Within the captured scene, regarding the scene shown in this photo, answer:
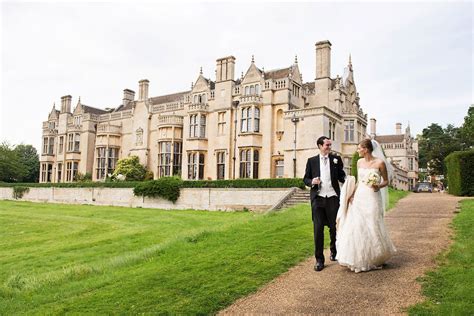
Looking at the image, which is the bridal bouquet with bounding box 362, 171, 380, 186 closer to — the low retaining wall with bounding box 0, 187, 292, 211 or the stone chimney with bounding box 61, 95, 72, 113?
the low retaining wall with bounding box 0, 187, 292, 211

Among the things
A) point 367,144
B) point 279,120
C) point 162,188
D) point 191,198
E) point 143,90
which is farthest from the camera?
point 143,90

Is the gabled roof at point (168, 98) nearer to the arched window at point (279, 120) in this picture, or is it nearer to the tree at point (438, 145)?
the arched window at point (279, 120)

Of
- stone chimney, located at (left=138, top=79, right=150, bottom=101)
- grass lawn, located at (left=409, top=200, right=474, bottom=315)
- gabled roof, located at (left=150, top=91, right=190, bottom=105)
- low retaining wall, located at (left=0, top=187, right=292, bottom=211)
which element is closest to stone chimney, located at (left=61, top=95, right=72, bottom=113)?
gabled roof, located at (left=150, top=91, right=190, bottom=105)

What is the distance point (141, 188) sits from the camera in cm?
3189

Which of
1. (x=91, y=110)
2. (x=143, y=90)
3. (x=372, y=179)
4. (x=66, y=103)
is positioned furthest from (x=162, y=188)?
(x=66, y=103)

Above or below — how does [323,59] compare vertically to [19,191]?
above

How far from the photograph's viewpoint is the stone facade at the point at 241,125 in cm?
3189

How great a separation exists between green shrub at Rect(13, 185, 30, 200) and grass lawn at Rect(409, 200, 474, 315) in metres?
44.4

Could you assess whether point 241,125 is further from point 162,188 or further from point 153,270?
point 153,270

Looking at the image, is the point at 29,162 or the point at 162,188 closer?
the point at 162,188

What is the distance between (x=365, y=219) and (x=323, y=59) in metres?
27.3

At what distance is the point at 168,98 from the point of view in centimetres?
4556

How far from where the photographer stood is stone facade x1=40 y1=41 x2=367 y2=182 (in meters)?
31.9

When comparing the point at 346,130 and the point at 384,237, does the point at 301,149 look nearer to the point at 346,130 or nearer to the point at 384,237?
the point at 346,130
